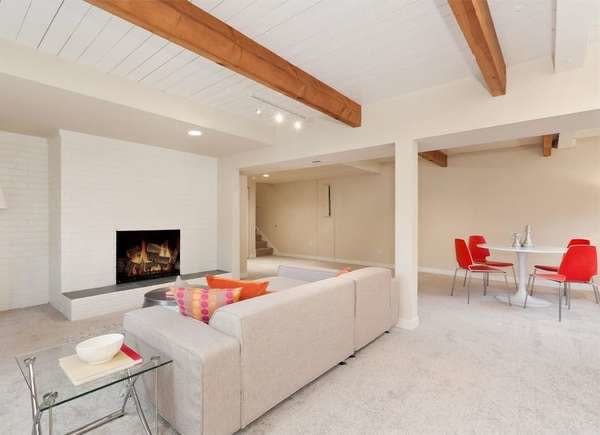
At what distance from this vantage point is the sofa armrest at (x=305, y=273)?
3.36m

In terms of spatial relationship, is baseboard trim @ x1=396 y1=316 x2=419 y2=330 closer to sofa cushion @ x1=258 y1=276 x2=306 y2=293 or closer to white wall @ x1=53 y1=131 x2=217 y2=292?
sofa cushion @ x1=258 y1=276 x2=306 y2=293

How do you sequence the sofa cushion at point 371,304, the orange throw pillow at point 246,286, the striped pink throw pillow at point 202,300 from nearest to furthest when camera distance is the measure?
the striped pink throw pillow at point 202,300
the orange throw pillow at point 246,286
the sofa cushion at point 371,304

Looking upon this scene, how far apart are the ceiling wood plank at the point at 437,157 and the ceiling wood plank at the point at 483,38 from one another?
115 inches

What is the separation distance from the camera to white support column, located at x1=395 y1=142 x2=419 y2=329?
3242 mm

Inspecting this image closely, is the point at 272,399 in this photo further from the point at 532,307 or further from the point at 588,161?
the point at 588,161

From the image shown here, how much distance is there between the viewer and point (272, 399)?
1803 millimetres

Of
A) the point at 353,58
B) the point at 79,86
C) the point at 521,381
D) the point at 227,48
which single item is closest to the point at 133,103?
the point at 79,86

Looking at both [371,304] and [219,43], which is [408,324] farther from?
[219,43]

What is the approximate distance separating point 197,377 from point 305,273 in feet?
7.19

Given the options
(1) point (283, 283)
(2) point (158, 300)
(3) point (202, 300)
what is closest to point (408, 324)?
(1) point (283, 283)

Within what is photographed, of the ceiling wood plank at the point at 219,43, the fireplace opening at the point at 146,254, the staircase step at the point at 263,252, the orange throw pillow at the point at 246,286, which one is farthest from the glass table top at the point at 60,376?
the staircase step at the point at 263,252

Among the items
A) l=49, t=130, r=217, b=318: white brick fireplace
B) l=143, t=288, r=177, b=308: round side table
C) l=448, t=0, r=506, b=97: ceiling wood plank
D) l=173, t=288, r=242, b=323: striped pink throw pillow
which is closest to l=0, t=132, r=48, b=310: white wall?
l=49, t=130, r=217, b=318: white brick fireplace

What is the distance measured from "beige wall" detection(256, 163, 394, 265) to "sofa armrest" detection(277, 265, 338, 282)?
395cm

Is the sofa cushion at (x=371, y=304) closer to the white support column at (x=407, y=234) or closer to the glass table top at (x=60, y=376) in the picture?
the white support column at (x=407, y=234)
